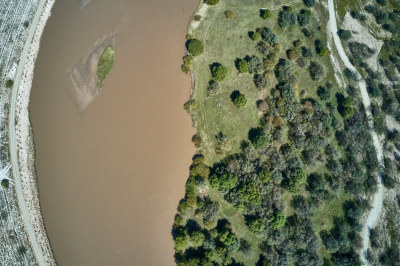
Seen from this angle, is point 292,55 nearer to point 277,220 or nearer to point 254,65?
point 254,65

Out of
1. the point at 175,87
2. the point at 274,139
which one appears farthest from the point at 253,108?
the point at 175,87

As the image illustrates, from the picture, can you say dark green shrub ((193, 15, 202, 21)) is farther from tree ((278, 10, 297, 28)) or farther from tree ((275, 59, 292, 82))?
tree ((275, 59, 292, 82))

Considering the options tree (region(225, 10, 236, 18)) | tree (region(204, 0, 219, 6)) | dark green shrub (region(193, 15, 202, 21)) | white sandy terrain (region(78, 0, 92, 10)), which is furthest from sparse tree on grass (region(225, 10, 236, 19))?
white sandy terrain (region(78, 0, 92, 10))

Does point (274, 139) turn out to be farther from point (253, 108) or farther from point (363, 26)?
point (363, 26)

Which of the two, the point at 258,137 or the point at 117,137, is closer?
the point at 258,137

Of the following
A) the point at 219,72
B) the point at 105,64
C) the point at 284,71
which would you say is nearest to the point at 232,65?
the point at 219,72

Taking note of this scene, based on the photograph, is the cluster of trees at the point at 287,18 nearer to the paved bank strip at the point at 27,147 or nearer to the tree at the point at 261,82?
the tree at the point at 261,82
